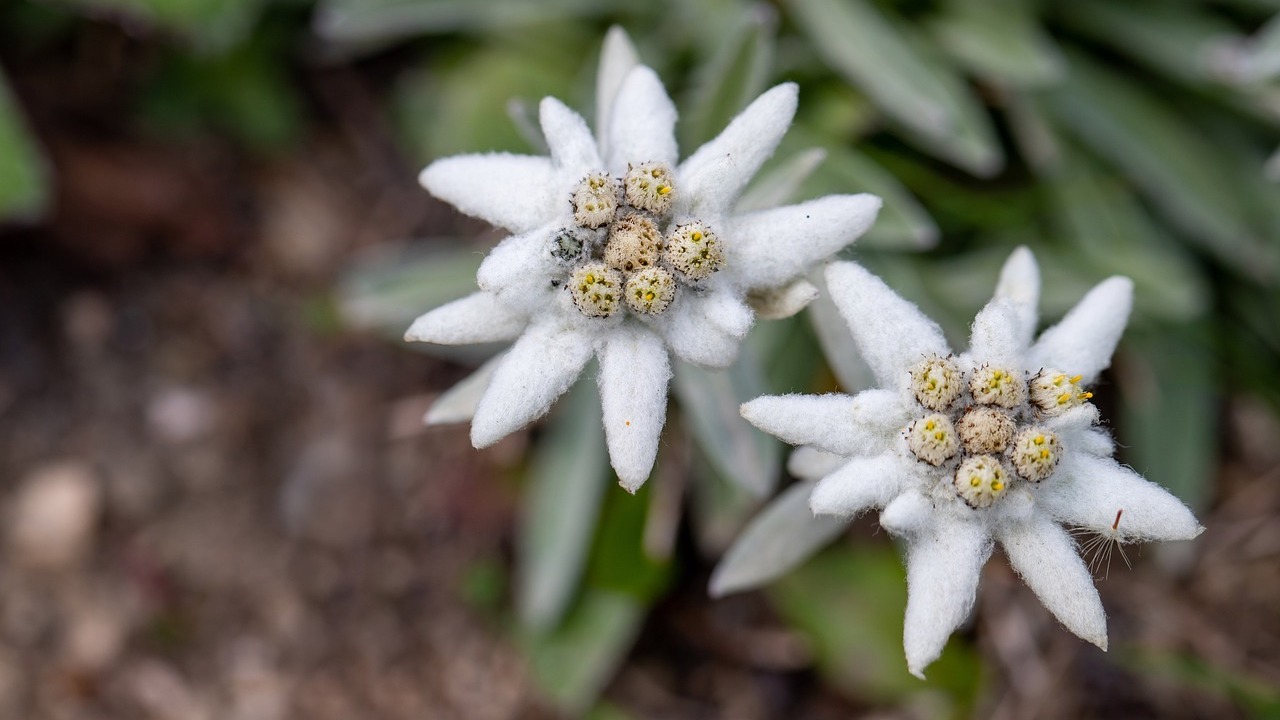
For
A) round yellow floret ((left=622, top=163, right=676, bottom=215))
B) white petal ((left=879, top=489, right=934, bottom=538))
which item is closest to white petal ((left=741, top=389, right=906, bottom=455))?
white petal ((left=879, top=489, right=934, bottom=538))

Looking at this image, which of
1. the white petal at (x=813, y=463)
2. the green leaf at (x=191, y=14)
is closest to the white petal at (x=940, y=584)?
the white petal at (x=813, y=463)

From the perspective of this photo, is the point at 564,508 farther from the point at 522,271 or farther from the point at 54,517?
the point at 54,517

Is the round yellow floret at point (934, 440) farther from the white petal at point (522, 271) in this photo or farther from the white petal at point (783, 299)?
the white petal at point (522, 271)

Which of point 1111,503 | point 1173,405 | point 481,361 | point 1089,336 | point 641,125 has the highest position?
point 641,125

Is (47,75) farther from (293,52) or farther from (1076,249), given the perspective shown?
(1076,249)

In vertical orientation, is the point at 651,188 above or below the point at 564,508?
above

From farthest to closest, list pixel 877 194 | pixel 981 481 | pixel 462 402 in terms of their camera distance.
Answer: pixel 877 194 → pixel 462 402 → pixel 981 481

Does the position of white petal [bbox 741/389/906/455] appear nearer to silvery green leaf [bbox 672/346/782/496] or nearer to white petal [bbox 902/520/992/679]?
white petal [bbox 902/520/992/679]

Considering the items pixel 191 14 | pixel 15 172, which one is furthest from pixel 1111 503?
pixel 15 172
